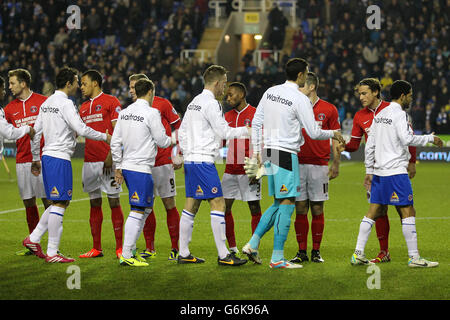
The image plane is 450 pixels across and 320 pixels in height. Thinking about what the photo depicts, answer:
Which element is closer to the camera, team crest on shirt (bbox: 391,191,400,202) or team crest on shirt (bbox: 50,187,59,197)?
team crest on shirt (bbox: 391,191,400,202)

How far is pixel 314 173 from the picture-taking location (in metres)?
8.58

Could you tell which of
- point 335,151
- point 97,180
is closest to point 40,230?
point 97,180

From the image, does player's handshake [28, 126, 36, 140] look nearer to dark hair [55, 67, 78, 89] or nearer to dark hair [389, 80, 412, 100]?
dark hair [55, 67, 78, 89]

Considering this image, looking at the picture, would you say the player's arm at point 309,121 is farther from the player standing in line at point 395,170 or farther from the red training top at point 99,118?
the red training top at point 99,118

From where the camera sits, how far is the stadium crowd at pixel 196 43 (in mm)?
26219

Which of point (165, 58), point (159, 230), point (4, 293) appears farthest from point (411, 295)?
point (165, 58)

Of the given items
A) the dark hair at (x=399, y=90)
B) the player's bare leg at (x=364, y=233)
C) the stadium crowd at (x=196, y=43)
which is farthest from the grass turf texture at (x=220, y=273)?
the stadium crowd at (x=196, y=43)

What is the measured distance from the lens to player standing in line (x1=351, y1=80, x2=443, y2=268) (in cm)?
786

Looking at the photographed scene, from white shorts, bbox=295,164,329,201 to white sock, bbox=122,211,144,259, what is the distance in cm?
181

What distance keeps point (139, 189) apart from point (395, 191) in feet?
8.71

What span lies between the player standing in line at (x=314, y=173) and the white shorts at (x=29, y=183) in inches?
123

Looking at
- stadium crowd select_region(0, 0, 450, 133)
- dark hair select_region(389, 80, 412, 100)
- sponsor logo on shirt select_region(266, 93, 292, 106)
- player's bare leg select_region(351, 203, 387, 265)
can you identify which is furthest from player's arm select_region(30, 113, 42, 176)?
stadium crowd select_region(0, 0, 450, 133)

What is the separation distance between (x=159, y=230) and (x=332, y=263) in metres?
3.64

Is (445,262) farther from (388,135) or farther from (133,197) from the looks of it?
(133,197)
